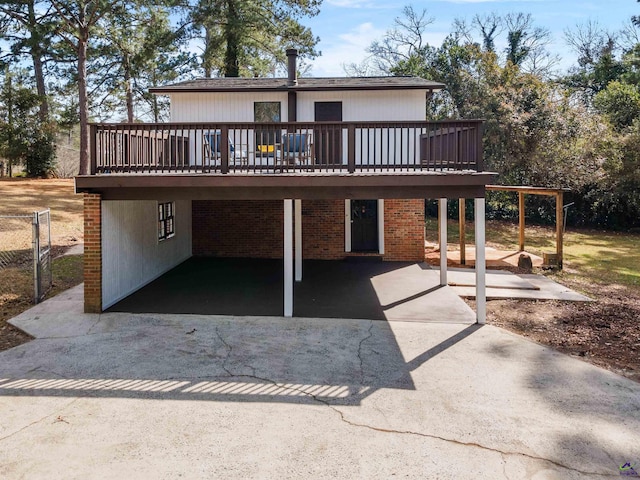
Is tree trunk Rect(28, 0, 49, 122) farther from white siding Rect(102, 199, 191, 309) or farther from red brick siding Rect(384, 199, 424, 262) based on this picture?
red brick siding Rect(384, 199, 424, 262)

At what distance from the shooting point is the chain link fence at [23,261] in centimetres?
918

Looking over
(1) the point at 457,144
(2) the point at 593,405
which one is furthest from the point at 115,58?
(2) the point at 593,405

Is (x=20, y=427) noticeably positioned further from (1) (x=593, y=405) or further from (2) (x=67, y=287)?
(2) (x=67, y=287)

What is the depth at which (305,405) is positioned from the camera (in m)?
5.13

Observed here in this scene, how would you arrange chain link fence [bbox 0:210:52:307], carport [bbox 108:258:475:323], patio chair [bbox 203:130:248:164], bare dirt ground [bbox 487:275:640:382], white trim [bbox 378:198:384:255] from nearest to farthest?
bare dirt ground [bbox 487:275:640:382]
patio chair [bbox 203:130:248:164]
carport [bbox 108:258:475:323]
chain link fence [bbox 0:210:52:307]
white trim [bbox 378:198:384:255]

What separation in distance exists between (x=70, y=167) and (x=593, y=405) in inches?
1212

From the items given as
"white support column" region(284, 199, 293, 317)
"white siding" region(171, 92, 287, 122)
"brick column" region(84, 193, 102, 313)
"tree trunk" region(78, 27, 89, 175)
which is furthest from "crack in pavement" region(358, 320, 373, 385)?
"tree trunk" region(78, 27, 89, 175)

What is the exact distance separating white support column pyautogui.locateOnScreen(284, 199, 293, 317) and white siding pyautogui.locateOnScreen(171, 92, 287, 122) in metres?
5.17

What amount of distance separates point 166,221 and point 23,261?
3.73 m

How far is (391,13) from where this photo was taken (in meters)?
30.9

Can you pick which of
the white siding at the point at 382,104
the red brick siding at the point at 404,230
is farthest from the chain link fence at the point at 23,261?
the red brick siding at the point at 404,230

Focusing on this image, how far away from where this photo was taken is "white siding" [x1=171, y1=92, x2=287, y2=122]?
1276cm

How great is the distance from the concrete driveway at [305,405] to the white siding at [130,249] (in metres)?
1.45

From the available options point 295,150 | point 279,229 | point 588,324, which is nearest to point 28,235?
point 279,229
